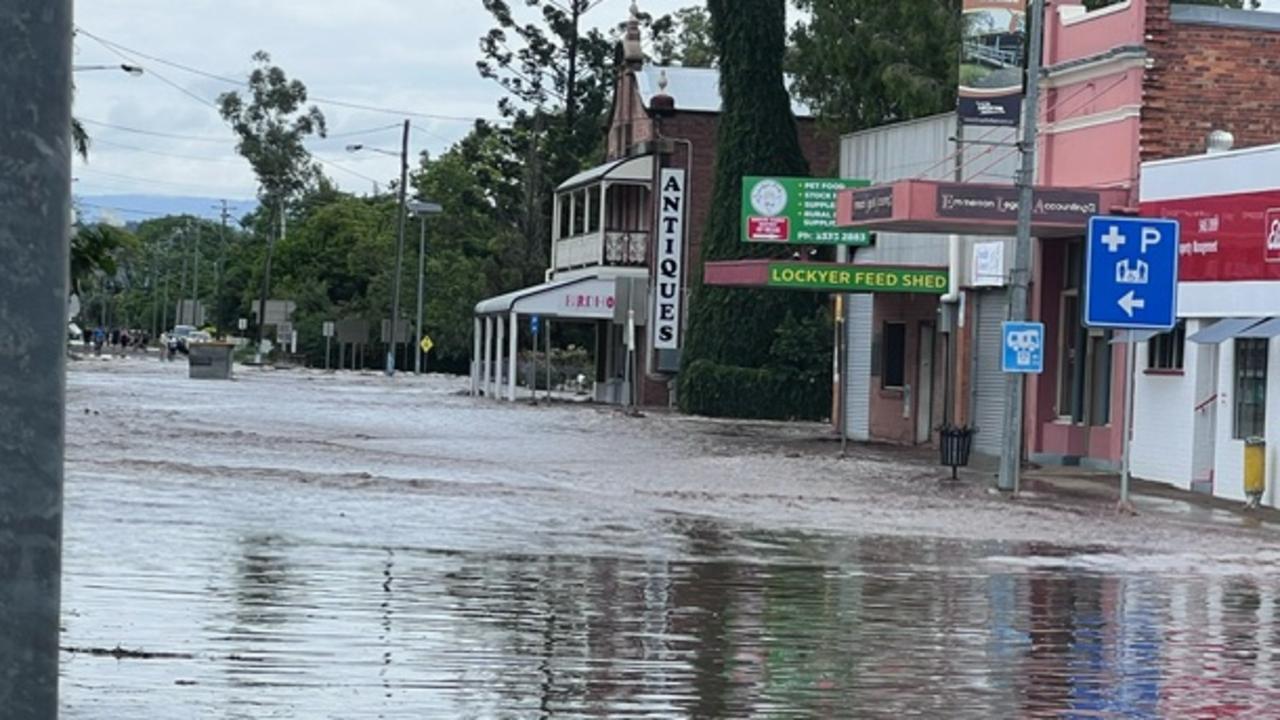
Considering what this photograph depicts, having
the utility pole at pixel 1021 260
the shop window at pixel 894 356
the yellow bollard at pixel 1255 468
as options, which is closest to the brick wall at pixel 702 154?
the shop window at pixel 894 356

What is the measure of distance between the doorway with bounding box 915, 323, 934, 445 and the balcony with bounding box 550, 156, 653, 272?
2201 cm

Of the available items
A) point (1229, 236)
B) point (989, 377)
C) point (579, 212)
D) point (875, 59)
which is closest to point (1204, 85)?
point (1229, 236)

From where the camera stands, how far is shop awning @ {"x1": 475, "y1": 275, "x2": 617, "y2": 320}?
65.1m

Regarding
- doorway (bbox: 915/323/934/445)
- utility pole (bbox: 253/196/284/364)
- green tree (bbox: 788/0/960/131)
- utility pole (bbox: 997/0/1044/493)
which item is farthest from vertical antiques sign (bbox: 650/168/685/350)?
utility pole (bbox: 253/196/284/364)

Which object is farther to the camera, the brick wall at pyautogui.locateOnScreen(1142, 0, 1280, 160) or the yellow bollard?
the brick wall at pyautogui.locateOnScreen(1142, 0, 1280, 160)

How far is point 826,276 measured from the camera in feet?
149

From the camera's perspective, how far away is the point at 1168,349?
1353 inches

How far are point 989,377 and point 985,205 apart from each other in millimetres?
8435

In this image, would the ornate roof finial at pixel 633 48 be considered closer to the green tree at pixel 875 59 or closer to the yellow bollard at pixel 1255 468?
the green tree at pixel 875 59

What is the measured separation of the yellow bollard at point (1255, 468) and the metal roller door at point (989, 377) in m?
11.6

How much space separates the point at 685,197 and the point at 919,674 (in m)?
54.3

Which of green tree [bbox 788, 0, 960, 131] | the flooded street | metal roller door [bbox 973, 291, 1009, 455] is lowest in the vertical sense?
the flooded street

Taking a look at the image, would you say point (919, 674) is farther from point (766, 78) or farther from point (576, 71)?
point (576, 71)

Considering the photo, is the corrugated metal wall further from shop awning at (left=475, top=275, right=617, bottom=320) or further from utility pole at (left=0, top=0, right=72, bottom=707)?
utility pole at (left=0, top=0, right=72, bottom=707)
